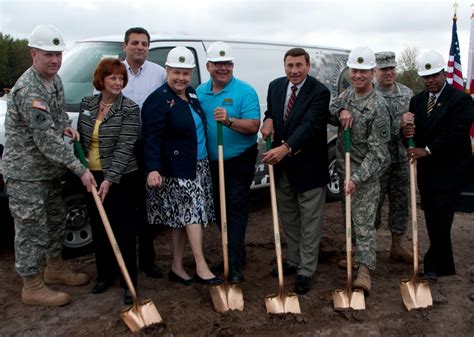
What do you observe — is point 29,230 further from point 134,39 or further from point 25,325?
point 134,39

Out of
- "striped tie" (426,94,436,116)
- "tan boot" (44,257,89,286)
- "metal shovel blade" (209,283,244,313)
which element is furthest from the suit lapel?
"tan boot" (44,257,89,286)

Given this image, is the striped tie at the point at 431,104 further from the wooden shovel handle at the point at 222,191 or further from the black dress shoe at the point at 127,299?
the black dress shoe at the point at 127,299


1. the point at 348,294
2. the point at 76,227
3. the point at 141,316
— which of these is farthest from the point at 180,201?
the point at 348,294

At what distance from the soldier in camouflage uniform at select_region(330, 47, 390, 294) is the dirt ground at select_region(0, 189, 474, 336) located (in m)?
0.44

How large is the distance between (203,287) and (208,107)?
1600 millimetres

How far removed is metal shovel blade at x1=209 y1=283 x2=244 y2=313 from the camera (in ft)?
13.1

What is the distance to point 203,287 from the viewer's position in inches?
175

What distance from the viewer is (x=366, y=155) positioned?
4273 millimetres

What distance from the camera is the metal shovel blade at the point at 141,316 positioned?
3.67 m

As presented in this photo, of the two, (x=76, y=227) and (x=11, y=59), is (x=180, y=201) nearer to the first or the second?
(x=76, y=227)

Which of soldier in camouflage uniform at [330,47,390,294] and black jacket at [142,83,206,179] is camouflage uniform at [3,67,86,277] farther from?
soldier in camouflage uniform at [330,47,390,294]

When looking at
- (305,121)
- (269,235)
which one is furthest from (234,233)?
(269,235)

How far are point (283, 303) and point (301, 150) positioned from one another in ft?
4.24

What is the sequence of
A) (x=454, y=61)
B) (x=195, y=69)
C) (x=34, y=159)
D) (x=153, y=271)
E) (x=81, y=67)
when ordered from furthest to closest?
1. (x=454, y=61)
2. (x=195, y=69)
3. (x=81, y=67)
4. (x=153, y=271)
5. (x=34, y=159)
